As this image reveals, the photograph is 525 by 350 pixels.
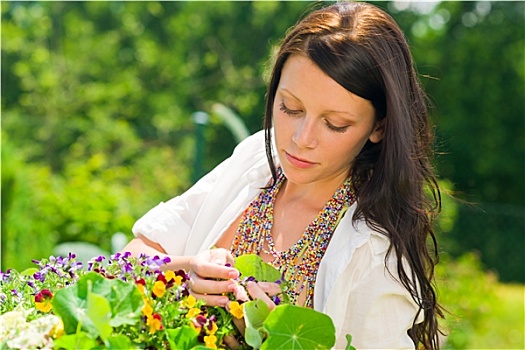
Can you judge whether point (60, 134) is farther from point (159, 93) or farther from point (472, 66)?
point (472, 66)

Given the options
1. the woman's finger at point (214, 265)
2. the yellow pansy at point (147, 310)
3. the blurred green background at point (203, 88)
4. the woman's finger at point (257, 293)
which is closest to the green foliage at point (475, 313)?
the blurred green background at point (203, 88)

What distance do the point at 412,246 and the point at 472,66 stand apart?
1633 centimetres

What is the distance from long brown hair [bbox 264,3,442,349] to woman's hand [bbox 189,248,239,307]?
354 mm

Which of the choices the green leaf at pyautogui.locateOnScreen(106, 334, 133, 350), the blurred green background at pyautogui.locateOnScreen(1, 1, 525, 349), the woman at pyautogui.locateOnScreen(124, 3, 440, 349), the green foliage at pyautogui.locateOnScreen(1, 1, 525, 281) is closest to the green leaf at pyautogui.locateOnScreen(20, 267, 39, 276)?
the woman at pyautogui.locateOnScreen(124, 3, 440, 349)

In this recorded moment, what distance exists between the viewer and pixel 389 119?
1815 mm

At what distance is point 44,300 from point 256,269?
390 millimetres

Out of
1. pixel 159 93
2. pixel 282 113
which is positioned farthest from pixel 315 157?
pixel 159 93

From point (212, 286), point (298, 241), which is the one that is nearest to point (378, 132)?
point (298, 241)

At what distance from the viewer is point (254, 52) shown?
17.7 meters

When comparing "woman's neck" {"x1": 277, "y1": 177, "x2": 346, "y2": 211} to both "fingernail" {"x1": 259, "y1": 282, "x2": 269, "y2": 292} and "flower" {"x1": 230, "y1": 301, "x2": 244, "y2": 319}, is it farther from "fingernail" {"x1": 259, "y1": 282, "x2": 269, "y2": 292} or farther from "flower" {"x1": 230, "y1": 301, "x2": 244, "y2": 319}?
"flower" {"x1": 230, "y1": 301, "x2": 244, "y2": 319}

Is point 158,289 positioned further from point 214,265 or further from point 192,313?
point 214,265

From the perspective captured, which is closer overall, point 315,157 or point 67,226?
point 315,157

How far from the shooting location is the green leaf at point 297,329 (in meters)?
1.34

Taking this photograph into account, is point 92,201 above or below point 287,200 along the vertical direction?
below
